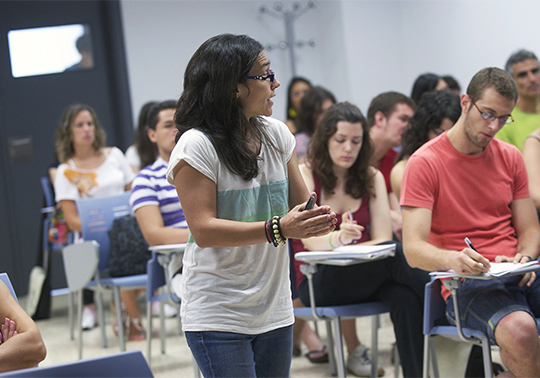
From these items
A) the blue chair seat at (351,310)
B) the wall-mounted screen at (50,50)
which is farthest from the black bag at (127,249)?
the wall-mounted screen at (50,50)

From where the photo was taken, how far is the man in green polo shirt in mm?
3229

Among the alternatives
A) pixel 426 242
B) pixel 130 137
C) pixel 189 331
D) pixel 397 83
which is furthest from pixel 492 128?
pixel 130 137

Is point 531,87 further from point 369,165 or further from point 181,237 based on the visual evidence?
point 181,237

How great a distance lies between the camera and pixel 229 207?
4.68 feet

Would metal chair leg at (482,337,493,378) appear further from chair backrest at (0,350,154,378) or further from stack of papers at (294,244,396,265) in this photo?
chair backrest at (0,350,154,378)

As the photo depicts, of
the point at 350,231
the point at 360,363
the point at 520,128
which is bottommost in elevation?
the point at 360,363

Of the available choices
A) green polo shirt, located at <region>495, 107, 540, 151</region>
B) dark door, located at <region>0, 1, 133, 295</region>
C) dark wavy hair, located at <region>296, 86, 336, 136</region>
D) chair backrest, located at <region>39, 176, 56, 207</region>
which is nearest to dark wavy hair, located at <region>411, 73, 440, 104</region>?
dark wavy hair, located at <region>296, 86, 336, 136</region>

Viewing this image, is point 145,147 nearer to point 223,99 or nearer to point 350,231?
point 350,231

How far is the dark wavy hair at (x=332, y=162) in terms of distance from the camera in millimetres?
2828

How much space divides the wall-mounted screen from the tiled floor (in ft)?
7.89

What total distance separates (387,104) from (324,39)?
3.00m

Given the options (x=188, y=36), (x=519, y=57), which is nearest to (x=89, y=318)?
(x=188, y=36)

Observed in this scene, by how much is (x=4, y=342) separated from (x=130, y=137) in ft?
14.9

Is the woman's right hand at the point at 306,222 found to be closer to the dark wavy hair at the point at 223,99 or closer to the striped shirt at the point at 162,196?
the dark wavy hair at the point at 223,99
